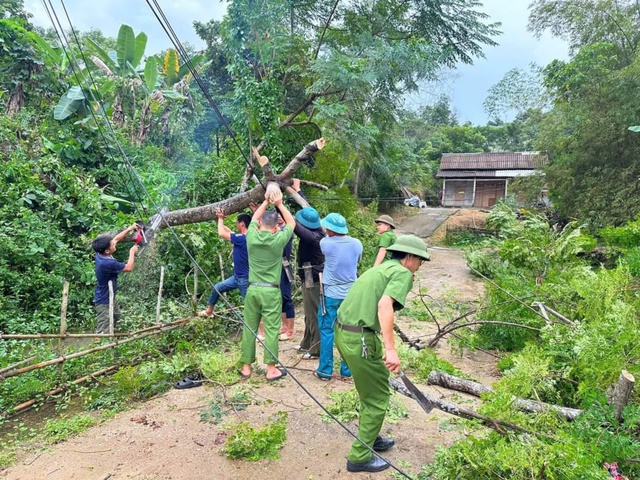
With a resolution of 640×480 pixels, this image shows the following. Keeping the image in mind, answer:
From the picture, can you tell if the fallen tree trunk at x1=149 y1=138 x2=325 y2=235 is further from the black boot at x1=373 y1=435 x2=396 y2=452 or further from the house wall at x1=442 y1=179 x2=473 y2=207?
the house wall at x1=442 y1=179 x2=473 y2=207

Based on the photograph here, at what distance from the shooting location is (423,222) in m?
22.0

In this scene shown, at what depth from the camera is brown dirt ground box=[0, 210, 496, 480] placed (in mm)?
2996

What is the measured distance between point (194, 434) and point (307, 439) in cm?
97

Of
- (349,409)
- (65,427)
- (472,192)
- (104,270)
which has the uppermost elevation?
(472,192)

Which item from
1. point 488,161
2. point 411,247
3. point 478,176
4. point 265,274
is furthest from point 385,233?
point 488,161

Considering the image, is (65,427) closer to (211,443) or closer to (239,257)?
(211,443)

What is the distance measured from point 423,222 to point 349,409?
19.2m

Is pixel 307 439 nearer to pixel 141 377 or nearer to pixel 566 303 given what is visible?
pixel 141 377

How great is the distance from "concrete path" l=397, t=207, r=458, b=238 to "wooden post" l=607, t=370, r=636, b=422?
16.1 m

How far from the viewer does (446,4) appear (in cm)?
1116

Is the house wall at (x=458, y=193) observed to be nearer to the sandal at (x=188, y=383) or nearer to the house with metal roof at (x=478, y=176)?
the house with metal roof at (x=478, y=176)

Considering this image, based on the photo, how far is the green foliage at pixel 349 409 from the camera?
3656 millimetres

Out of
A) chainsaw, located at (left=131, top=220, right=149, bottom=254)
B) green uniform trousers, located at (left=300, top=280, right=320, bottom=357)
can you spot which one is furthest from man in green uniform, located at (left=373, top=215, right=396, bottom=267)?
chainsaw, located at (left=131, top=220, right=149, bottom=254)

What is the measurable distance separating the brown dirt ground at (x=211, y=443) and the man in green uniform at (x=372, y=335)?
262 mm
